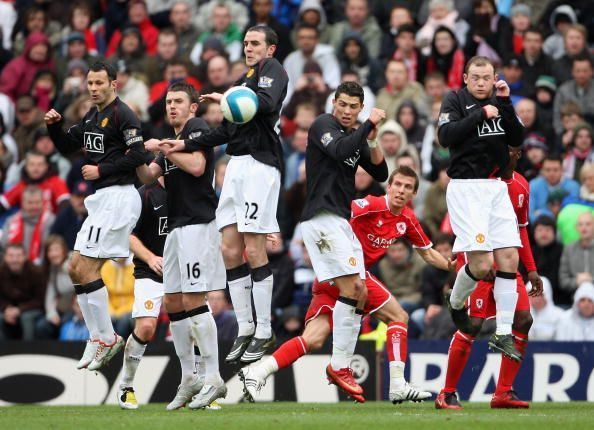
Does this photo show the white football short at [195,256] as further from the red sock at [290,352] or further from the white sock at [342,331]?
the white sock at [342,331]

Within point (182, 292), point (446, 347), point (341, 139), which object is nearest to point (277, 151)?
point (341, 139)

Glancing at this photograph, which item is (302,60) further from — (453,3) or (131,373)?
(131,373)

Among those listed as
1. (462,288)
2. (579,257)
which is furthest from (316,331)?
(579,257)

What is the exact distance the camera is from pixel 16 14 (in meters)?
27.8

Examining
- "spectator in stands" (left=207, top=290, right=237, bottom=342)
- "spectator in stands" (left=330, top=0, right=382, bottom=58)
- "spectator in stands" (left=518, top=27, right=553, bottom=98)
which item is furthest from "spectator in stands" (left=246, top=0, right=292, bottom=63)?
"spectator in stands" (left=207, top=290, right=237, bottom=342)

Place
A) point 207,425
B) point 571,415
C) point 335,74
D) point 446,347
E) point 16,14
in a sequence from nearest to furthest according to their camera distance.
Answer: point 207,425 → point 571,415 → point 446,347 → point 335,74 → point 16,14

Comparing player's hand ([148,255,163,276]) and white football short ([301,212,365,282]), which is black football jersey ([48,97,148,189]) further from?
white football short ([301,212,365,282])

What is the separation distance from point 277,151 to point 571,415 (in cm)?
392

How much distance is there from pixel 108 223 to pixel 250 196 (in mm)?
1616

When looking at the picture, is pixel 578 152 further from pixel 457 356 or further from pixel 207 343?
pixel 207 343

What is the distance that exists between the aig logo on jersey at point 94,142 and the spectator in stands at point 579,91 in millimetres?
9494

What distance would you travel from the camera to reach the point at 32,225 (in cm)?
2272

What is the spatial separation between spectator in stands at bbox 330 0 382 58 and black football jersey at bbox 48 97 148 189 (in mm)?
10285

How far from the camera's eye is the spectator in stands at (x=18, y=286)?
2128 cm
